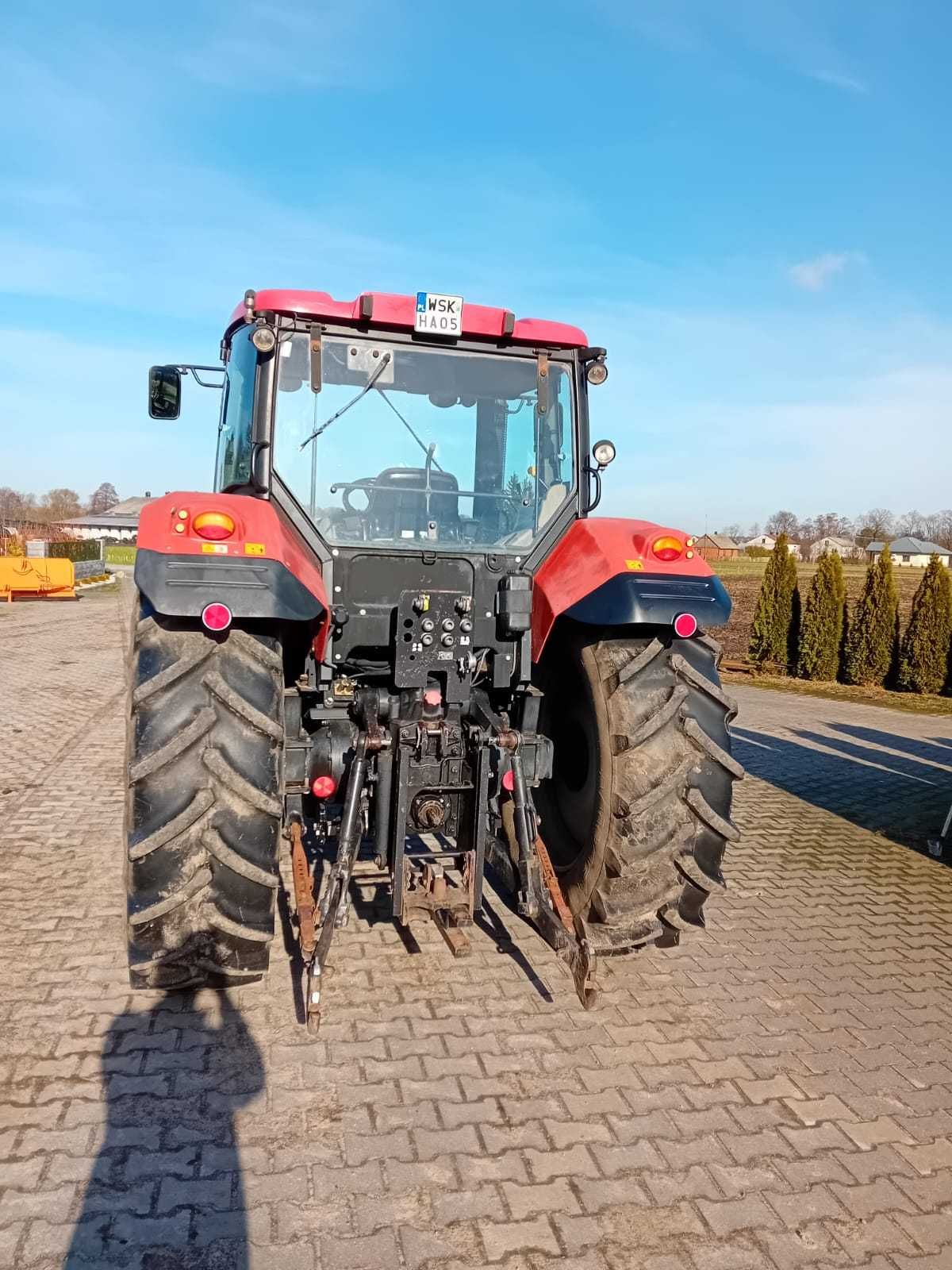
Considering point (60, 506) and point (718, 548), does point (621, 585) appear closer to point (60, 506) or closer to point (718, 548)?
point (718, 548)

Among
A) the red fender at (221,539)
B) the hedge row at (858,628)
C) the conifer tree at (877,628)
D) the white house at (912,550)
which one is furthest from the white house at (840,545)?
the red fender at (221,539)

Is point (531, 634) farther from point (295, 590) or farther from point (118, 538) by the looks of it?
point (118, 538)

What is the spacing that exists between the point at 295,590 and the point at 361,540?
715mm

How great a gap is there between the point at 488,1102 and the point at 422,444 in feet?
8.55

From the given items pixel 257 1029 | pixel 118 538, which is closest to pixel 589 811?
pixel 257 1029

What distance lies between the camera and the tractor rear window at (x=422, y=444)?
12.7 ft

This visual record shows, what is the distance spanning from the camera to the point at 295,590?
3.28 m

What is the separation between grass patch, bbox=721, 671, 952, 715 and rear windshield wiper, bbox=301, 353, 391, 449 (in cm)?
1159

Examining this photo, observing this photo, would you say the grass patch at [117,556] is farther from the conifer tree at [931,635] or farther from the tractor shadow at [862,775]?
the tractor shadow at [862,775]

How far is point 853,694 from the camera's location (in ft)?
48.7

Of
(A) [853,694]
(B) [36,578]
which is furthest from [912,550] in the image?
(B) [36,578]

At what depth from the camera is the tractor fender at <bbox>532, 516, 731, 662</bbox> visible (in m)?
3.61

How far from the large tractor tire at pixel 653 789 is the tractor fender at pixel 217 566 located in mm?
1255

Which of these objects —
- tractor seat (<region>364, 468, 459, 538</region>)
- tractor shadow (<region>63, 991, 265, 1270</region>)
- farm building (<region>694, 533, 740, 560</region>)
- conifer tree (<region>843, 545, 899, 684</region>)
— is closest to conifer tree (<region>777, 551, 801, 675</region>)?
conifer tree (<region>843, 545, 899, 684</region>)
